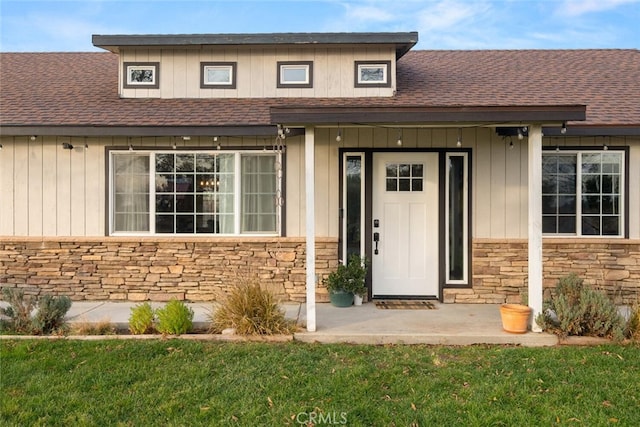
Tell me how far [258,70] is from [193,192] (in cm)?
246

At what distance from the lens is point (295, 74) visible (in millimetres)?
8055

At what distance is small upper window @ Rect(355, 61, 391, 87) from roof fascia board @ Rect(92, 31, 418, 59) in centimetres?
35

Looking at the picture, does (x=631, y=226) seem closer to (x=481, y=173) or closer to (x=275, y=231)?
(x=481, y=173)

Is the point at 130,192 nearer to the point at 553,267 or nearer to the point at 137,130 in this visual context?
the point at 137,130

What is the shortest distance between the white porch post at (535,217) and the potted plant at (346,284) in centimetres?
236

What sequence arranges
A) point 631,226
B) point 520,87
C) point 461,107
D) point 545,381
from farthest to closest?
point 520,87 < point 631,226 < point 461,107 < point 545,381

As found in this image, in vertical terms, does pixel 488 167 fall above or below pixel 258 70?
below

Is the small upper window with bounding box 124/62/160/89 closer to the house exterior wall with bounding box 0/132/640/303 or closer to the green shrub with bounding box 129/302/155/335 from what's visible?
the house exterior wall with bounding box 0/132/640/303

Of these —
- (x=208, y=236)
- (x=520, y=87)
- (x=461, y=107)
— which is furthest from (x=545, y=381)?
(x=520, y=87)

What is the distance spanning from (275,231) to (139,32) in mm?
4445

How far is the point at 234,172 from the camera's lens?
729 cm

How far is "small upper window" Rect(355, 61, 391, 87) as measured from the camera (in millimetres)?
7938

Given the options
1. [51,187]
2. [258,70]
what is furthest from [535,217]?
[51,187]

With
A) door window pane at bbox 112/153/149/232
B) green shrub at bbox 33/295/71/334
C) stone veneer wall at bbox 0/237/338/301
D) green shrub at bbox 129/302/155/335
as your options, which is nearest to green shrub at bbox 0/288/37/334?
green shrub at bbox 33/295/71/334
